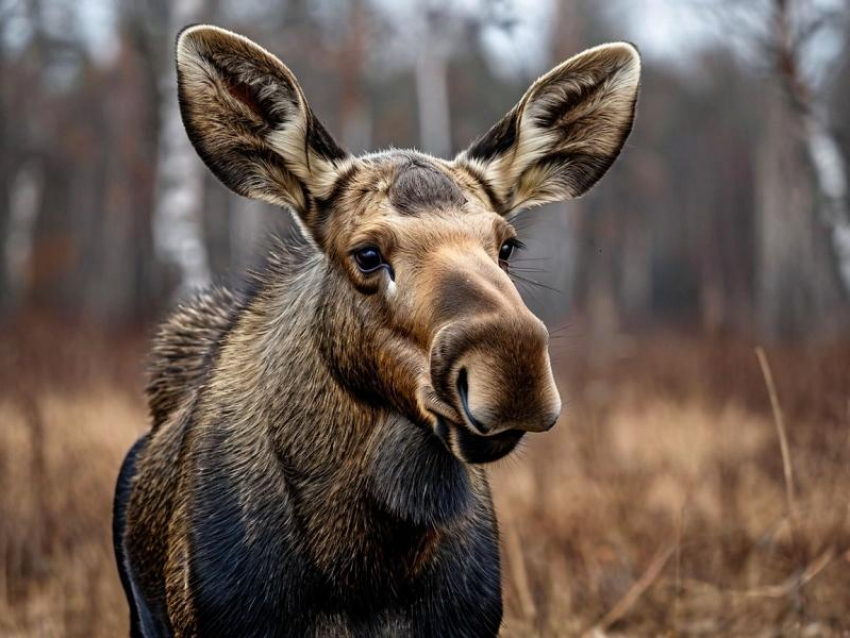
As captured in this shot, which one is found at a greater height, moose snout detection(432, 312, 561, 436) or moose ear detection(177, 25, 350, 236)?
moose ear detection(177, 25, 350, 236)

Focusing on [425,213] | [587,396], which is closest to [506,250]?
[425,213]

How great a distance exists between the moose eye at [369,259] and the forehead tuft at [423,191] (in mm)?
128

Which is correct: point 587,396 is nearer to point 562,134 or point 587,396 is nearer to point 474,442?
point 562,134

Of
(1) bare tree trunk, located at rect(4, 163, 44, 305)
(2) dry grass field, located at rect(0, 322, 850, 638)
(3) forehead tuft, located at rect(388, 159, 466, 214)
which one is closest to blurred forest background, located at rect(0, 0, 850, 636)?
(2) dry grass field, located at rect(0, 322, 850, 638)

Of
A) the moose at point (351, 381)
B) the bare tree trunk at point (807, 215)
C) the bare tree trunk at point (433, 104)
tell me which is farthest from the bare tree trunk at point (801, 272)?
the bare tree trunk at point (433, 104)

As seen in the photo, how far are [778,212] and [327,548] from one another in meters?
20.9

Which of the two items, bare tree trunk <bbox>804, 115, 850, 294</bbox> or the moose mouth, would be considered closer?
the moose mouth

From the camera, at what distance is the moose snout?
1976mm

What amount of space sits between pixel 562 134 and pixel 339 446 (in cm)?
120

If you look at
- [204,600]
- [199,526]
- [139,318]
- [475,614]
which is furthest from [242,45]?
[139,318]

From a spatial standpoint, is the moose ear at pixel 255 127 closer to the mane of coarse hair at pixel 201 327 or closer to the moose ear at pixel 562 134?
the mane of coarse hair at pixel 201 327

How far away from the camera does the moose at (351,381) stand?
245 centimetres

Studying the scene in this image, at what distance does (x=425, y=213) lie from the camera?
250 cm

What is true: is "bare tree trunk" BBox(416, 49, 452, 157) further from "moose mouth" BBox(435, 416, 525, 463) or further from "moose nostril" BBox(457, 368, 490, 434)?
"moose nostril" BBox(457, 368, 490, 434)
